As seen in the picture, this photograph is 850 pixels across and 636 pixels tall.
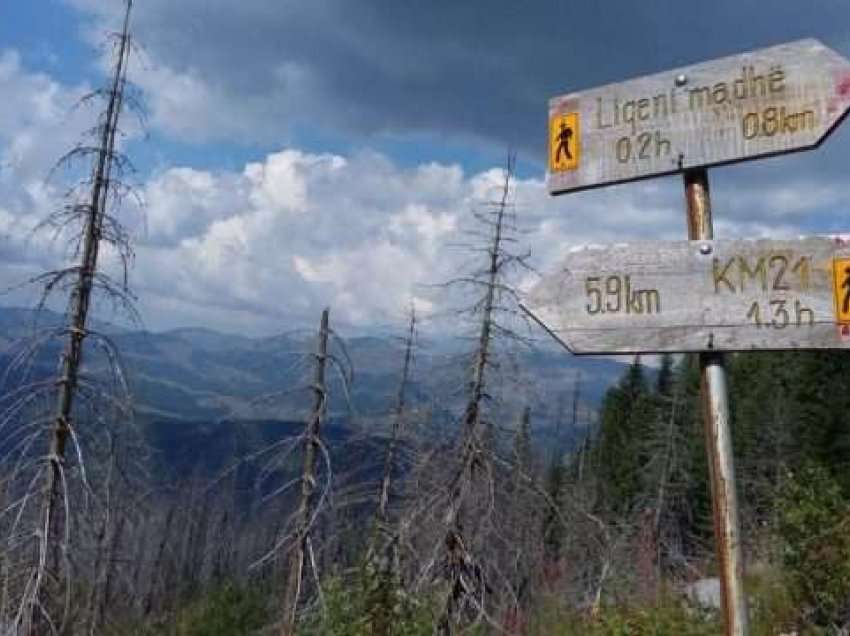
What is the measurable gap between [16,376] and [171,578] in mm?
76449

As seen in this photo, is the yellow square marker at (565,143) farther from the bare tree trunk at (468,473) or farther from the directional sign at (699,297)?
the bare tree trunk at (468,473)

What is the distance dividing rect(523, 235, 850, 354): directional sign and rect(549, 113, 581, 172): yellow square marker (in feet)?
1.53

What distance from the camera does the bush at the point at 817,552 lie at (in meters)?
11.2

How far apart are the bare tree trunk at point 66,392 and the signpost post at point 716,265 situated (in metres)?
8.13

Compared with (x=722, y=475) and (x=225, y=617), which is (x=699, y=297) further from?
(x=225, y=617)

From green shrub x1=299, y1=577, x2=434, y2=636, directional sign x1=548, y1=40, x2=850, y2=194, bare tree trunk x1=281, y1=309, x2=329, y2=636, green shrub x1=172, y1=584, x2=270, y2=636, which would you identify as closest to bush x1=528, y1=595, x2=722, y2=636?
green shrub x1=299, y1=577, x2=434, y2=636

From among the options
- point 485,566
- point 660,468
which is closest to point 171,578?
point 660,468

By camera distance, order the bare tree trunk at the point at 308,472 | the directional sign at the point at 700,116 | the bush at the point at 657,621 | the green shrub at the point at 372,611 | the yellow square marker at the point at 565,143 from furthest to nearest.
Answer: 1. the bare tree trunk at the point at 308,472
2. the bush at the point at 657,621
3. the green shrub at the point at 372,611
4. the yellow square marker at the point at 565,143
5. the directional sign at the point at 700,116

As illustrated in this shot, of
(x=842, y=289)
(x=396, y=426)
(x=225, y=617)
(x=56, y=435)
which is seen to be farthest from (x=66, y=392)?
(x=225, y=617)

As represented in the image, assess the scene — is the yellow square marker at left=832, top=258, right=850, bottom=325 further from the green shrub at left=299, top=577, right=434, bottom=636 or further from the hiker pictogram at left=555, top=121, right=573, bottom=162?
the green shrub at left=299, top=577, right=434, bottom=636

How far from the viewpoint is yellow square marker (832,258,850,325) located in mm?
3000

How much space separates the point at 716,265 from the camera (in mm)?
3207

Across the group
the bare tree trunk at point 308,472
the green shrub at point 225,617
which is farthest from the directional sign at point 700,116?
the green shrub at point 225,617

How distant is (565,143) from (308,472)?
1310cm
